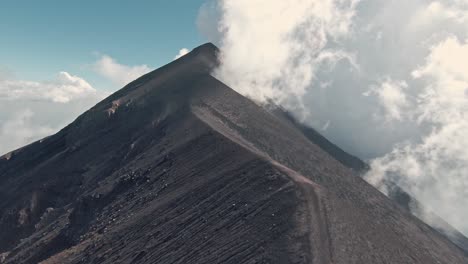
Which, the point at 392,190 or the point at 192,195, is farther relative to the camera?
the point at 392,190

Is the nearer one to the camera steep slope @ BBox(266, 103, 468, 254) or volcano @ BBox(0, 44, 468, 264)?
volcano @ BBox(0, 44, 468, 264)

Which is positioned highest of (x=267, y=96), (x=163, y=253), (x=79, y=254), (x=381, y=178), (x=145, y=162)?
(x=267, y=96)

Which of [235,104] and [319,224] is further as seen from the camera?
[235,104]

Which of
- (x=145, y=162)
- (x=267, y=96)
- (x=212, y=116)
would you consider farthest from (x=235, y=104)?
(x=267, y=96)

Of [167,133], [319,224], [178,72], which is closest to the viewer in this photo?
[319,224]

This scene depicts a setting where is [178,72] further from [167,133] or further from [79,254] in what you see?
[79,254]

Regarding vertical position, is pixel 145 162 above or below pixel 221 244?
above

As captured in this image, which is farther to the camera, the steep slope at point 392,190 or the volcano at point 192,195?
the steep slope at point 392,190

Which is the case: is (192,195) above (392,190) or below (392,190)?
above
